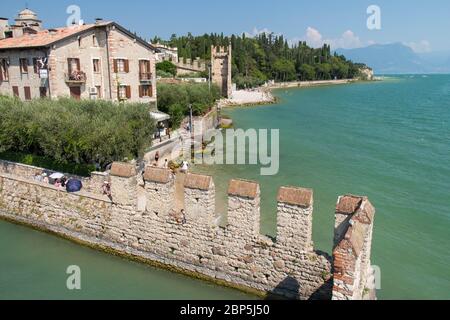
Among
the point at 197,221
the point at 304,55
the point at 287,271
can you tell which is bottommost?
the point at 287,271

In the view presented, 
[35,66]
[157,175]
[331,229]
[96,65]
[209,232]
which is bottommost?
[331,229]

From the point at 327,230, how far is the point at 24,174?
12.4m

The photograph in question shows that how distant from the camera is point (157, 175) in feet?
36.2

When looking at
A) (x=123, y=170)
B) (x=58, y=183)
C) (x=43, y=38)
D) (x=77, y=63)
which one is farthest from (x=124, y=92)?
(x=123, y=170)

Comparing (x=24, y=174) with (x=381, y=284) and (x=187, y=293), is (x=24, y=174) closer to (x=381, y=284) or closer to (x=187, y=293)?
(x=187, y=293)

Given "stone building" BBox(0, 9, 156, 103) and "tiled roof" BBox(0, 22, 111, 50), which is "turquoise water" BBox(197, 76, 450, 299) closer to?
"stone building" BBox(0, 9, 156, 103)

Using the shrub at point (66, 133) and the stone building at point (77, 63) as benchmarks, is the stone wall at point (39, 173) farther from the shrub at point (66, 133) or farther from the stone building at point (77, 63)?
the stone building at point (77, 63)

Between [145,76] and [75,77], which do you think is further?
[145,76]

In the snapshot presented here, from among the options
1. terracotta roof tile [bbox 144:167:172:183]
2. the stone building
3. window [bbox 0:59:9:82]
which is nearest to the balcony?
the stone building

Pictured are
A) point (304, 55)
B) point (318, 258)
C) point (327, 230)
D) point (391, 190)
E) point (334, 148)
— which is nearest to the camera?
point (318, 258)

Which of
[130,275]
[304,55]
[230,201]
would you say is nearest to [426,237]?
[230,201]

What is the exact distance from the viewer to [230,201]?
1001 centimetres

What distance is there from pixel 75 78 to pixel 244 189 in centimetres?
2045

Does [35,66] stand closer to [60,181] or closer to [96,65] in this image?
→ [96,65]
